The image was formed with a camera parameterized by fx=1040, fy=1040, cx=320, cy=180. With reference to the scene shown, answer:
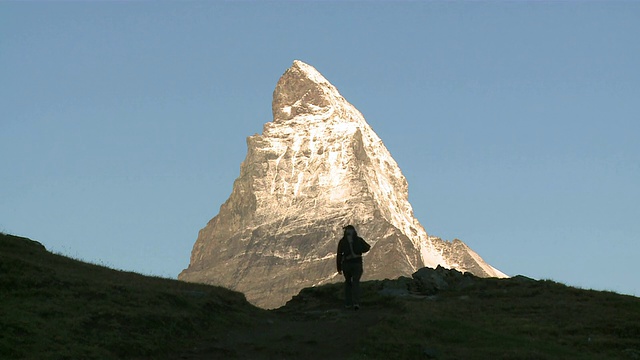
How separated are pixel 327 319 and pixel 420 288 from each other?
7451mm

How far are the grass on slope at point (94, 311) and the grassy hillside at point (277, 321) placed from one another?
0.04 metres

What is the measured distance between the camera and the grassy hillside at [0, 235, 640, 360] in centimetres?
2909

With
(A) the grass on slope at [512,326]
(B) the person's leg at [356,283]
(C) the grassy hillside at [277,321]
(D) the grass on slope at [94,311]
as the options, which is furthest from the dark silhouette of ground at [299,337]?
(A) the grass on slope at [512,326]

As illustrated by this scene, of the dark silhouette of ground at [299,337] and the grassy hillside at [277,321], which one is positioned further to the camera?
the dark silhouette of ground at [299,337]

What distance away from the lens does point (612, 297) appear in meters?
38.6

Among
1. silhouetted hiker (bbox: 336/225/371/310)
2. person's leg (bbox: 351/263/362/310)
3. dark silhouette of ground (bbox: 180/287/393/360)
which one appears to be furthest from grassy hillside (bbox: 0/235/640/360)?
silhouetted hiker (bbox: 336/225/371/310)

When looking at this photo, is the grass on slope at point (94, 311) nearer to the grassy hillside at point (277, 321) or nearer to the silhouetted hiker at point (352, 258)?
the grassy hillside at point (277, 321)

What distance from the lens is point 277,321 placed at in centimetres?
3634

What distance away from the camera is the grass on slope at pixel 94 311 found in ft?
92.6

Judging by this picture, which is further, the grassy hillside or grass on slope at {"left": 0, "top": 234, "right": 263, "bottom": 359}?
the grassy hillside

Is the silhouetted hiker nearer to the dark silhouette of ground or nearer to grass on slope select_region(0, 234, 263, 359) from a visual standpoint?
the dark silhouette of ground

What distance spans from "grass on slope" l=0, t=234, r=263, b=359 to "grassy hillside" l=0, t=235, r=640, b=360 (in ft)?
0.13

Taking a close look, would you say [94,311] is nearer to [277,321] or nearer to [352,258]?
[277,321]

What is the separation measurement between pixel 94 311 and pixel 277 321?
735cm
